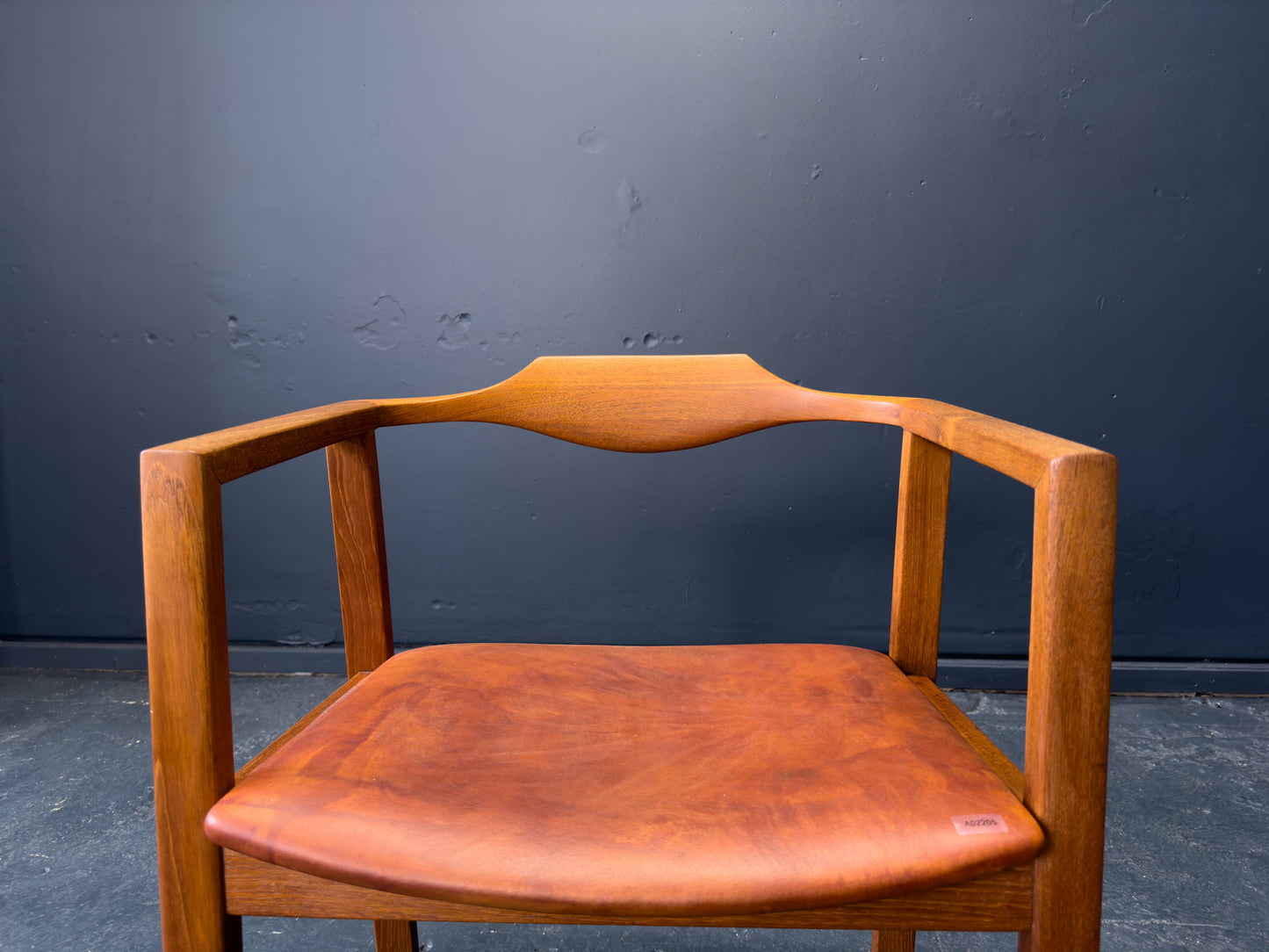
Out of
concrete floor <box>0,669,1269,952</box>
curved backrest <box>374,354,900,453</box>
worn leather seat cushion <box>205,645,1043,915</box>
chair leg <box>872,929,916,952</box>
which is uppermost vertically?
curved backrest <box>374,354,900,453</box>

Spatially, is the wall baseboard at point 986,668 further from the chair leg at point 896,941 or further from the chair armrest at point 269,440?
the chair armrest at point 269,440

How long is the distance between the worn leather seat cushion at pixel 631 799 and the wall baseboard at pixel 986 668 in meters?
1.16

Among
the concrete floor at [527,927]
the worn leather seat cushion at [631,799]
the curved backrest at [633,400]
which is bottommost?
the concrete floor at [527,927]

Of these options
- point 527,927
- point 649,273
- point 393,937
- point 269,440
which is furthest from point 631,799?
point 649,273

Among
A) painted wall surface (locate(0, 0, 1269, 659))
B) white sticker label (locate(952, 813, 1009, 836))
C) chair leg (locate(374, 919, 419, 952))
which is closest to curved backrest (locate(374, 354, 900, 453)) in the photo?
white sticker label (locate(952, 813, 1009, 836))

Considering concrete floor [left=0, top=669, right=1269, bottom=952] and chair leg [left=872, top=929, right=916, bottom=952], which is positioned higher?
chair leg [left=872, top=929, right=916, bottom=952]

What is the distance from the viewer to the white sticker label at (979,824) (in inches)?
17.1

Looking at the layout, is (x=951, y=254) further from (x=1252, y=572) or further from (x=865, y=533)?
(x=1252, y=572)

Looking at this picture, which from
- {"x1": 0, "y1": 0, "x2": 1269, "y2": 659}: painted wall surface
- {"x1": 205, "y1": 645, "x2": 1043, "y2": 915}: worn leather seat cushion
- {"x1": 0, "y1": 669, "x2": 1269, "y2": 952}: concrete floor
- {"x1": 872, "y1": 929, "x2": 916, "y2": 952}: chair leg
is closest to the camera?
{"x1": 205, "y1": 645, "x2": 1043, "y2": 915}: worn leather seat cushion

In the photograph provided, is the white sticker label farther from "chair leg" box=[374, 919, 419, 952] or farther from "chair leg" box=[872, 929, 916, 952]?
"chair leg" box=[374, 919, 419, 952]

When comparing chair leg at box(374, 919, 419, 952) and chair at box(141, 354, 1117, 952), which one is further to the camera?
chair leg at box(374, 919, 419, 952)

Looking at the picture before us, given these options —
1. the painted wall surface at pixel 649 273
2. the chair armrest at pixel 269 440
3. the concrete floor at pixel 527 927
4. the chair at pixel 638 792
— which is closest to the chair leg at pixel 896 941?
the concrete floor at pixel 527 927

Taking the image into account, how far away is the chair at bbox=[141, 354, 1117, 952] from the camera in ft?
1.38

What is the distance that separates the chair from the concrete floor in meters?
0.56
